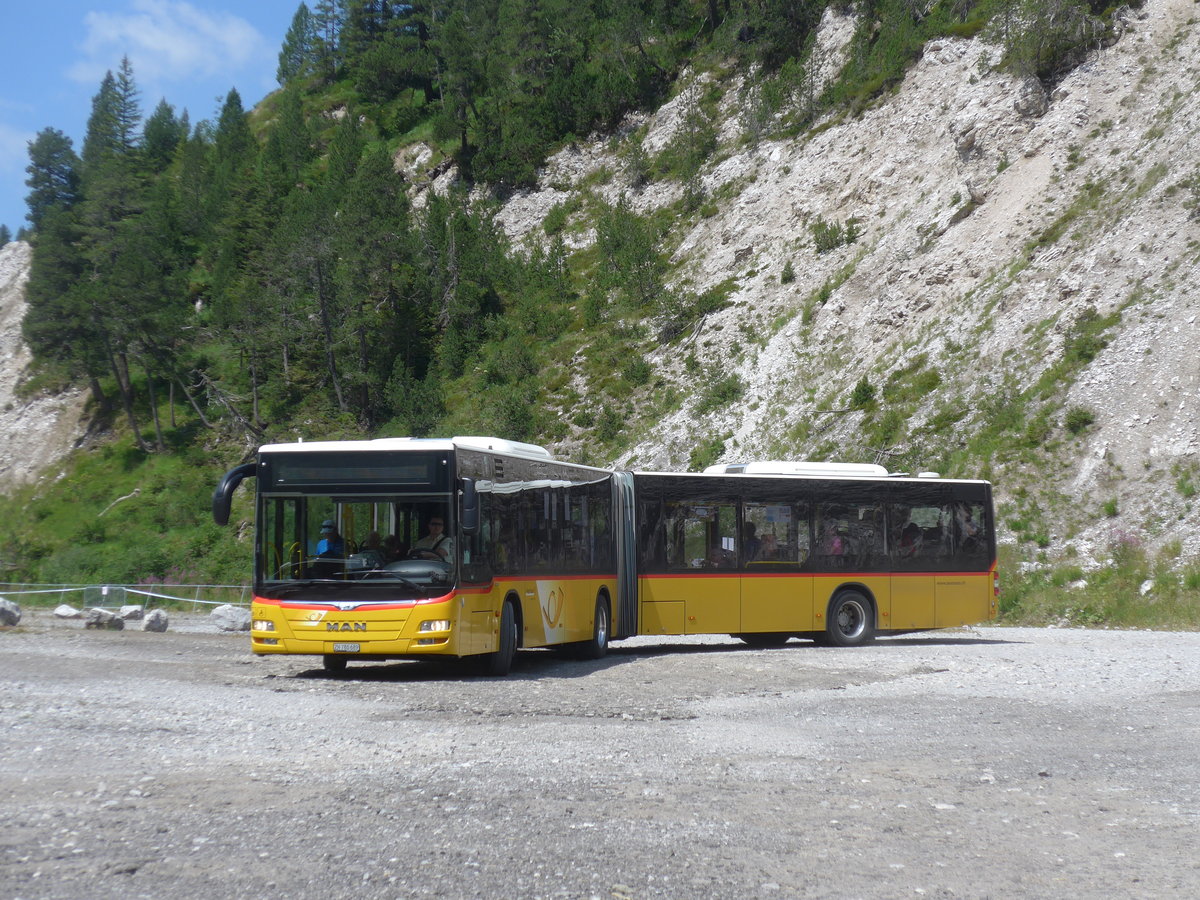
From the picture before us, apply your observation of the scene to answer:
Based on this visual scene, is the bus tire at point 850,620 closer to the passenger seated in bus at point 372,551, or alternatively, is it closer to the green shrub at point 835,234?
the passenger seated in bus at point 372,551

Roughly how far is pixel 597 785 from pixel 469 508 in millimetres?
6697

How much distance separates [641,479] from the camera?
66.1 ft

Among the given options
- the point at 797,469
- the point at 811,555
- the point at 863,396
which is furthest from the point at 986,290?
the point at 811,555

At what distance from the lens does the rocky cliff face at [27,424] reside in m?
70.9

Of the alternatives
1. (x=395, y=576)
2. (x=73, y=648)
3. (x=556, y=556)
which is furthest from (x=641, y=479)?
(x=73, y=648)

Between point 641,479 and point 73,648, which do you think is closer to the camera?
point 73,648

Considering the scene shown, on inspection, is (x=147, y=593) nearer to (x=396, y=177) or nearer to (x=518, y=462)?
(x=518, y=462)

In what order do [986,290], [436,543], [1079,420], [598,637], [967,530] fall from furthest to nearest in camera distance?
[986,290] → [1079,420] → [967,530] → [598,637] → [436,543]

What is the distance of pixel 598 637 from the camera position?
1867 cm

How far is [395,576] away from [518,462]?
298cm

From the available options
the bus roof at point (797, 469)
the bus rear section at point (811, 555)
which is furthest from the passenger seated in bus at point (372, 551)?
the bus roof at point (797, 469)

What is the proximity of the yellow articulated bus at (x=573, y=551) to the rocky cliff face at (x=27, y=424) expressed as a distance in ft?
201

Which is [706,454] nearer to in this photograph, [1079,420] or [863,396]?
[863,396]

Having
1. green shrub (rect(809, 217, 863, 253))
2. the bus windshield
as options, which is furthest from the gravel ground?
green shrub (rect(809, 217, 863, 253))
